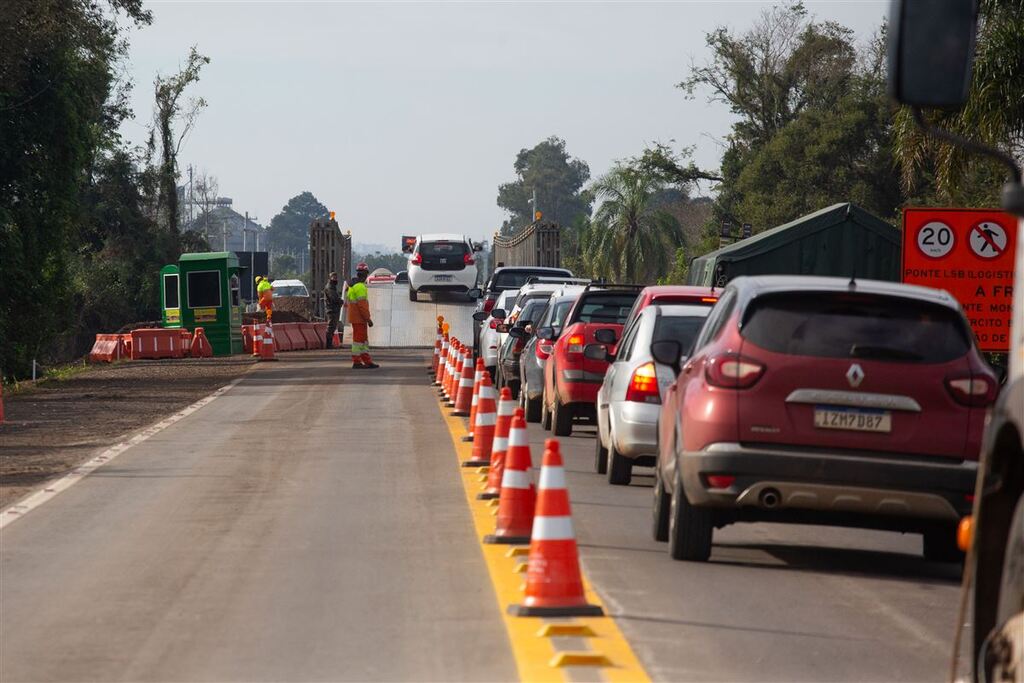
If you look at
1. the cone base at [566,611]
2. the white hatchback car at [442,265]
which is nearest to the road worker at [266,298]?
the white hatchback car at [442,265]

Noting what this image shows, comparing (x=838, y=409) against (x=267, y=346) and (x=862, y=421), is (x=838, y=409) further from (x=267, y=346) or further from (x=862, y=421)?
(x=267, y=346)

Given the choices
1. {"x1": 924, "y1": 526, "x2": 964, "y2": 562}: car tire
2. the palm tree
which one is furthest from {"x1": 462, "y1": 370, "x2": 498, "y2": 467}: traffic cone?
the palm tree

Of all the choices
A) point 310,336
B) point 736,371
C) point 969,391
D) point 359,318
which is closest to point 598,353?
point 736,371

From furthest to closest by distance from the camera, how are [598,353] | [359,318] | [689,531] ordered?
[359,318]
[598,353]
[689,531]

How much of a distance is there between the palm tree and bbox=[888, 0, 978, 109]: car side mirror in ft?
227

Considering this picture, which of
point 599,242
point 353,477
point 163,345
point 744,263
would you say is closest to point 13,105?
point 163,345

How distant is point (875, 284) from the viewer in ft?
32.9

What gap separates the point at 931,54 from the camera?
5.47 meters

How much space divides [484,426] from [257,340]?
1061 inches

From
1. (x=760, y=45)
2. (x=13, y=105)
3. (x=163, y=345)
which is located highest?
(x=760, y=45)

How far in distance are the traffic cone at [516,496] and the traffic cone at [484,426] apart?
4.09m

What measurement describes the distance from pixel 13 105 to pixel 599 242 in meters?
42.0

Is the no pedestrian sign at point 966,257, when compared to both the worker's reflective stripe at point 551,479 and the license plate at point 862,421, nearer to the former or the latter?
the license plate at point 862,421

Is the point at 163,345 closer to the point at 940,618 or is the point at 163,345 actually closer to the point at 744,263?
the point at 744,263
